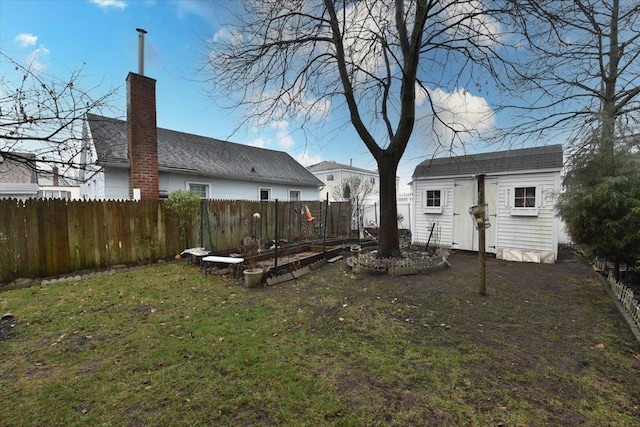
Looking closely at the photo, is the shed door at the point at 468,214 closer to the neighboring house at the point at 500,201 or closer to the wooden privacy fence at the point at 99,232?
the neighboring house at the point at 500,201

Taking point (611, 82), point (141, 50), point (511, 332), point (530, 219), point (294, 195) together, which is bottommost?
point (511, 332)

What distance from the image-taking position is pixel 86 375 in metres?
2.90

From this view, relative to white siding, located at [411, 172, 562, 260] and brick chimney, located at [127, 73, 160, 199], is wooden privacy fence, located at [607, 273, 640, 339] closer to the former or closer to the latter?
white siding, located at [411, 172, 562, 260]

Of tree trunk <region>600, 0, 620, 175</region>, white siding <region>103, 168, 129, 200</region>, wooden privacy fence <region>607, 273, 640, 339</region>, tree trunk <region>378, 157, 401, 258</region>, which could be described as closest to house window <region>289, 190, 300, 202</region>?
white siding <region>103, 168, 129, 200</region>

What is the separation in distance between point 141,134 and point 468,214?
37.4ft

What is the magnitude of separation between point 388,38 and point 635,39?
6420 millimetres

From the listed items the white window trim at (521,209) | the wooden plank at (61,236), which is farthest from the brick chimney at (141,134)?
the white window trim at (521,209)

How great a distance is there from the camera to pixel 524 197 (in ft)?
30.4

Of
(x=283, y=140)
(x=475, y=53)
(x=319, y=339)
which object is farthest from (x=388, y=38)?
(x=319, y=339)

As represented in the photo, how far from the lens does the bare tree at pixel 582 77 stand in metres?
6.92

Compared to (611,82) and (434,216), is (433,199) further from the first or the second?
(611,82)

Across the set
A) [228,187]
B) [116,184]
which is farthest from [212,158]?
[116,184]

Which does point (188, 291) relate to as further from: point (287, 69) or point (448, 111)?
point (448, 111)

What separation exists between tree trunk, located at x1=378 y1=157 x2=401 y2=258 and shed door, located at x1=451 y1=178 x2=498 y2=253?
4038mm
